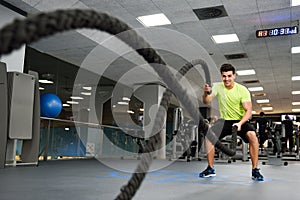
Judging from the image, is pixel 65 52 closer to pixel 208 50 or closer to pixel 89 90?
pixel 89 90

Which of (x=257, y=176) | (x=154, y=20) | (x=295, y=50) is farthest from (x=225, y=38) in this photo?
(x=257, y=176)

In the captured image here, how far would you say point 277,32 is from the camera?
18.2 ft

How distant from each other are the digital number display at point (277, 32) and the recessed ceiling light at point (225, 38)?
54 centimetres

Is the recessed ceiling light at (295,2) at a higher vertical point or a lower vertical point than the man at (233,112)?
higher

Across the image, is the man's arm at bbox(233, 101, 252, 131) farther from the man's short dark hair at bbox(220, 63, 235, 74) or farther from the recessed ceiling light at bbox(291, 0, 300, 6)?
the recessed ceiling light at bbox(291, 0, 300, 6)

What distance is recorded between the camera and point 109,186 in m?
2.40

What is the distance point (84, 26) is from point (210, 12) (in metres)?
4.94

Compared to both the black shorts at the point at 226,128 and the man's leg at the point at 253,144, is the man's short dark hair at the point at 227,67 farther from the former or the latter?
the man's leg at the point at 253,144

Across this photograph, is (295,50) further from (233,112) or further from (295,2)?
(233,112)

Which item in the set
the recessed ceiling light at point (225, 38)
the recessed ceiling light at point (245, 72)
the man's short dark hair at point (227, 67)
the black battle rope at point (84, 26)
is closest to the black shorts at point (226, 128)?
the man's short dark hair at point (227, 67)

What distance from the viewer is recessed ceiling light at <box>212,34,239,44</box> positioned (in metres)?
6.11

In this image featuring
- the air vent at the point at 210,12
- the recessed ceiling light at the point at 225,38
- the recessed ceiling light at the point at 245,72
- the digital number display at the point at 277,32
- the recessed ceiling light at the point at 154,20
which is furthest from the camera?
the recessed ceiling light at the point at 245,72

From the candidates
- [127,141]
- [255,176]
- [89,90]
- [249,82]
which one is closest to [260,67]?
[249,82]

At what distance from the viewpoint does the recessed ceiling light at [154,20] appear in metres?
5.27
